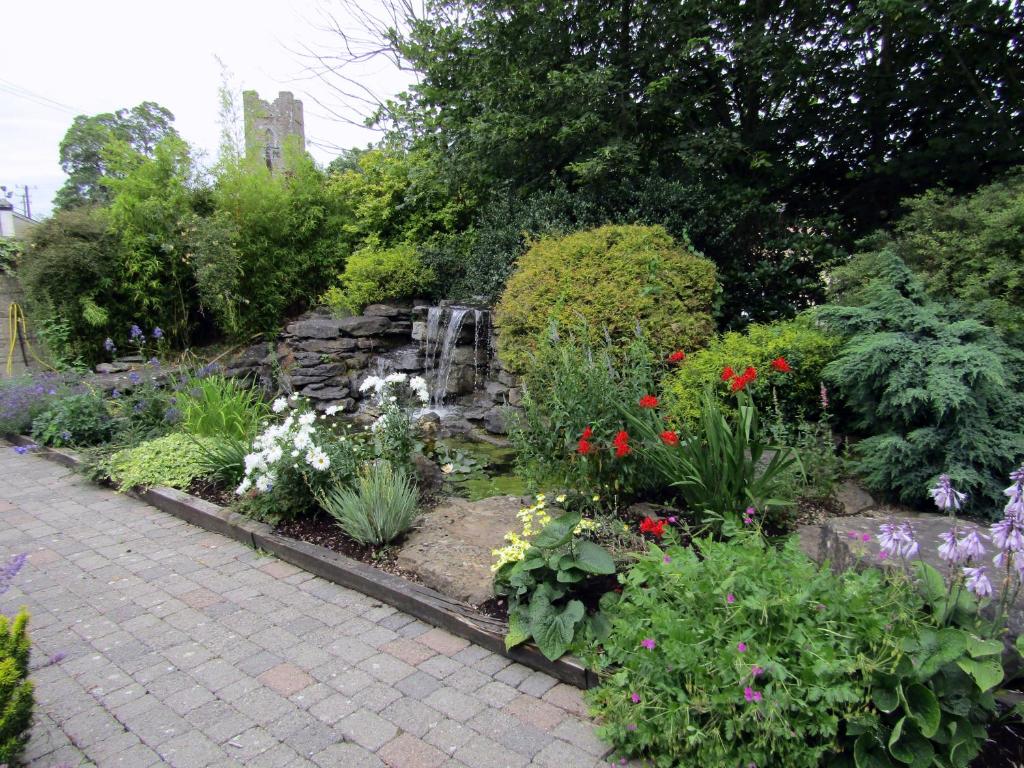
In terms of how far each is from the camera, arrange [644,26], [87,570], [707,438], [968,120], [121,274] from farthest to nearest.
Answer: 1. [121,274]
2. [644,26]
3. [968,120]
4. [87,570]
5. [707,438]

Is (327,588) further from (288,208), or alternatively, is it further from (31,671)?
(288,208)

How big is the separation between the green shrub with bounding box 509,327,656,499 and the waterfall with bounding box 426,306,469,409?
11.3ft

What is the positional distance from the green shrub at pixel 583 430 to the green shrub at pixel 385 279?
4960mm

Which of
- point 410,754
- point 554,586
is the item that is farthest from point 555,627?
point 410,754

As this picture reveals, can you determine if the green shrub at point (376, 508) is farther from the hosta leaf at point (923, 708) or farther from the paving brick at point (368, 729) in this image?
the hosta leaf at point (923, 708)

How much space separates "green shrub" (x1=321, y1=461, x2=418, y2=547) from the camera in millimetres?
3432

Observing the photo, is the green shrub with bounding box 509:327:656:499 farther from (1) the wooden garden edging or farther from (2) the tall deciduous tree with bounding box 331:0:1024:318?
(2) the tall deciduous tree with bounding box 331:0:1024:318

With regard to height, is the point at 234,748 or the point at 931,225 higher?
the point at 931,225

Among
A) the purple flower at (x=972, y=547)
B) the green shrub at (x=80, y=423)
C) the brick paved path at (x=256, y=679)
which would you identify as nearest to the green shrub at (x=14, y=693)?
the brick paved path at (x=256, y=679)

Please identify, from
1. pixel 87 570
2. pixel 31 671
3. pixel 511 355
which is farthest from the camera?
pixel 511 355

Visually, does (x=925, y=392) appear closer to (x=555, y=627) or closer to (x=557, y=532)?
(x=557, y=532)

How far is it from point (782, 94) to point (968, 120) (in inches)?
68.7

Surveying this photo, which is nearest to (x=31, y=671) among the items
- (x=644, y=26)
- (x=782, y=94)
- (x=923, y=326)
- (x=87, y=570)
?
(x=87, y=570)

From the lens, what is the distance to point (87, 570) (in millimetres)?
3535
